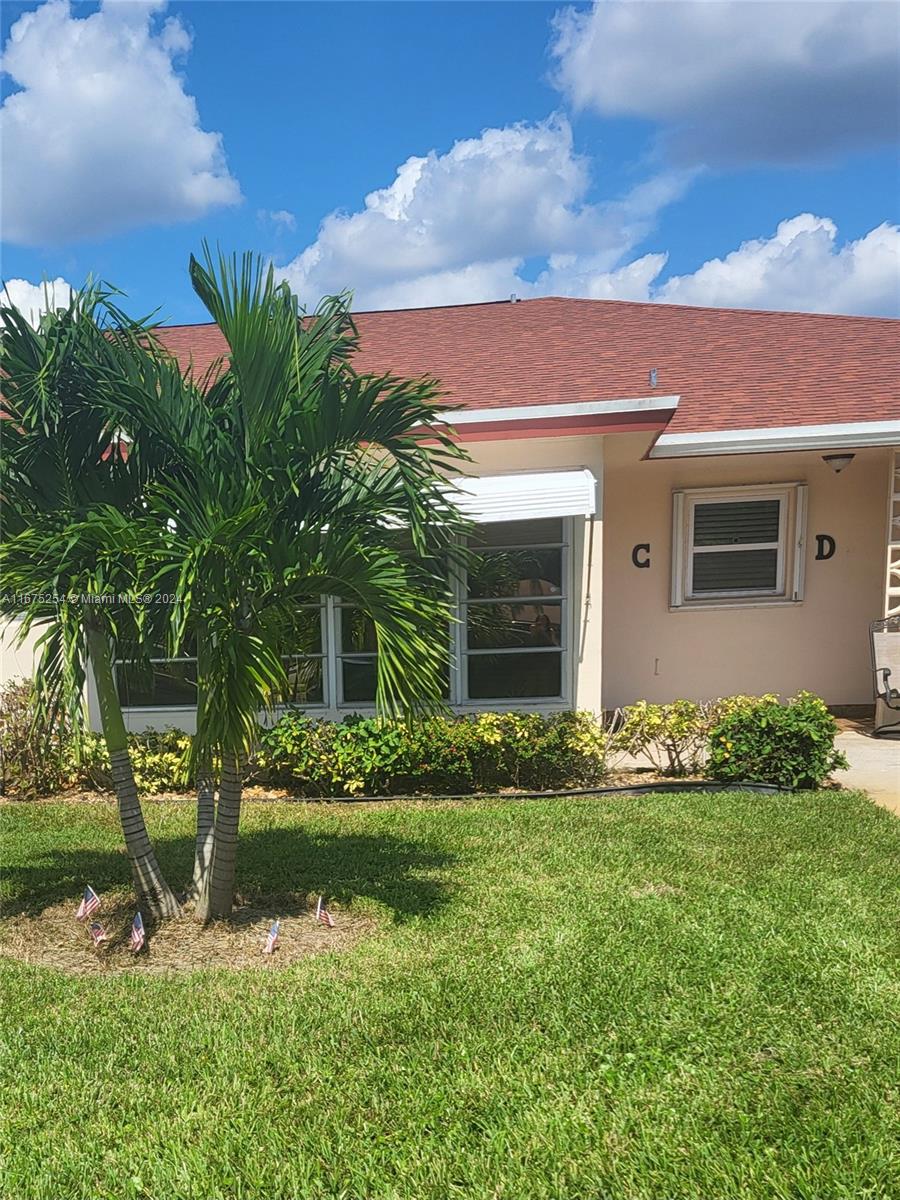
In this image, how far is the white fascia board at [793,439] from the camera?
10203 mm

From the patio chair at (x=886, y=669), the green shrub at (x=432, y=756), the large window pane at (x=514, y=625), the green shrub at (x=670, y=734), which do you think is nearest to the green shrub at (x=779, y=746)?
the green shrub at (x=670, y=734)

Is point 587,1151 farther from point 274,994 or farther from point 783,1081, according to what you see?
point 274,994

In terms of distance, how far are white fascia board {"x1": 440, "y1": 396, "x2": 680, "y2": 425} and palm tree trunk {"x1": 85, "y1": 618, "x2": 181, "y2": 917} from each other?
470cm

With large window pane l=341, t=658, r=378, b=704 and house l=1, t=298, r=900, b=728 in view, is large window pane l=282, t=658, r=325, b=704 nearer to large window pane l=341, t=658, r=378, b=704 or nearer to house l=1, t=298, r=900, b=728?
house l=1, t=298, r=900, b=728

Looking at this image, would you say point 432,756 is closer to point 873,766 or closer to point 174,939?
point 174,939

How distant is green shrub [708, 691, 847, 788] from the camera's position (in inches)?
326

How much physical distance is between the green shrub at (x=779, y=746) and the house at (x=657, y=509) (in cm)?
163

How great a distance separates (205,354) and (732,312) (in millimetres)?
8955

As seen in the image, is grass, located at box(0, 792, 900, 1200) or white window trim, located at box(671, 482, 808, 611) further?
white window trim, located at box(671, 482, 808, 611)

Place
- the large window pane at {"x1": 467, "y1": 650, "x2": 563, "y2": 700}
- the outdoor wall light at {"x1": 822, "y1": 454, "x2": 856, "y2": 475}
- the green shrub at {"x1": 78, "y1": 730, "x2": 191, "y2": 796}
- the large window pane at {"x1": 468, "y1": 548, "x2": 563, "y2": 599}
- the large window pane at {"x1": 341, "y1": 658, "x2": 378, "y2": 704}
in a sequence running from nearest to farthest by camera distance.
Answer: the green shrub at {"x1": 78, "y1": 730, "x2": 191, "y2": 796} → the large window pane at {"x1": 468, "y1": 548, "x2": 563, "y2": 599} → the large window pane at {"x1": 467, "y1": 650, "x2": 563, "y2": 700} → the large window pane at {"x1": 341, "y1": 658, "x2": 378, "y2": 704} → the outdoor wall light at {"x1": 822, "y1": 454, "x2": 856, "y2": 475}

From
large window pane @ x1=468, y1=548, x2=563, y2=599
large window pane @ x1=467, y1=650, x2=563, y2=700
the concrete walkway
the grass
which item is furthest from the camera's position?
large window pane @ x1=467, y1=650, x2=563, y2=700

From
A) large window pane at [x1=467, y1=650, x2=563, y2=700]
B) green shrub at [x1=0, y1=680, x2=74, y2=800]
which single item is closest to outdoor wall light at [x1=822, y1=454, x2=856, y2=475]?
large window pane at [x1=467, y1=650, x2=563, y2=700]

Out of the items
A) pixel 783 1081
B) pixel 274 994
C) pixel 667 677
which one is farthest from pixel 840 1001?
pixel 667 677

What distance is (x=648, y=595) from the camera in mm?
11883
